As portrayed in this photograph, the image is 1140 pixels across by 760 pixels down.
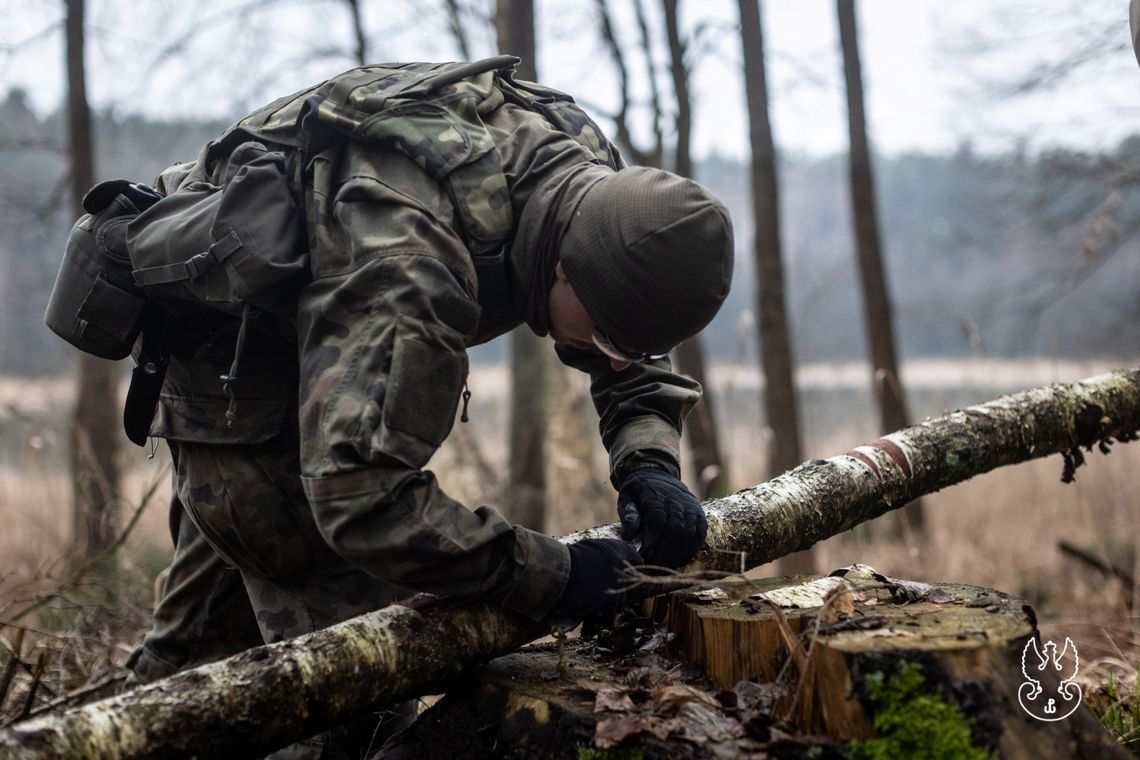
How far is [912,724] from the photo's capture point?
178 cm

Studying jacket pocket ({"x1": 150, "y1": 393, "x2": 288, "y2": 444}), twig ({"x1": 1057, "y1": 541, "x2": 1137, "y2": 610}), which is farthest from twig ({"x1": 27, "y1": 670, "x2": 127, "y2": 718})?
twig ({"x1": 1057, "y1": 541, "x2": 1137, "y2": 610})

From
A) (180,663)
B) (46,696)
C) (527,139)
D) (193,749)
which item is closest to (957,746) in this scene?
(193,749)

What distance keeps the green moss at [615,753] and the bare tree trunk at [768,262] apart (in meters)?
4.28

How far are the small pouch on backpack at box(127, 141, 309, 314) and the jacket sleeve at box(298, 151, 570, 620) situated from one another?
9 centimetres

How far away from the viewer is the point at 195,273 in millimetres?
2225

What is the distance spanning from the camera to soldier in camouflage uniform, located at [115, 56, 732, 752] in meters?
1.99

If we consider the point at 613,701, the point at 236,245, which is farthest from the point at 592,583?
the point at 236,245

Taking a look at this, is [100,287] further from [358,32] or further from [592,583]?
[358,32]

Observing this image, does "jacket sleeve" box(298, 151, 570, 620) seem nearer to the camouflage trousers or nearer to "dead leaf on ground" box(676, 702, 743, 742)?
"dead leaf on ground" box(676, 702, 743, 742)

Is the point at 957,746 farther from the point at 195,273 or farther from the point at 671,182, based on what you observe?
the point at 195,273

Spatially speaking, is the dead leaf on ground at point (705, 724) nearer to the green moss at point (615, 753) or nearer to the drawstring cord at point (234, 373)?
the green moss at point (615, 753)

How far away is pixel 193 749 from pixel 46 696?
1928 mm

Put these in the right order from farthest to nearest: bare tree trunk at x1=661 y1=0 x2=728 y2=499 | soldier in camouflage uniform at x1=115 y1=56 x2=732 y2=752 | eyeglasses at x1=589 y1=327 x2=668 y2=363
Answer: bare tree trunk at x1=661 y1=0 x2=728 y2=499 → eyeglasses at x1=589 y1=327 x2=668 y2=363 → soldier in camouflage uniform at x1=115 y1=56 x2=732 y2=752

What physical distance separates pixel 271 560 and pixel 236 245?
2.86ft
